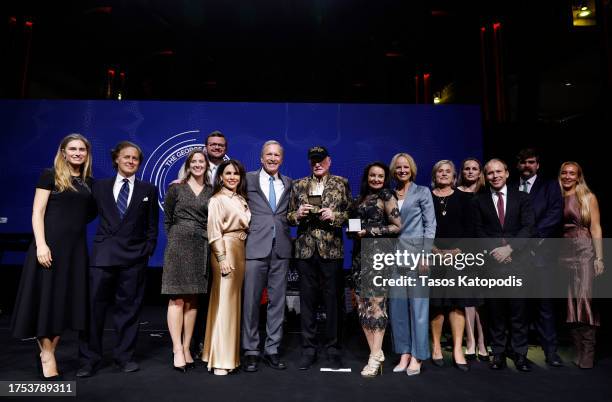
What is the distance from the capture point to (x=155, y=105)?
6098 millimetres

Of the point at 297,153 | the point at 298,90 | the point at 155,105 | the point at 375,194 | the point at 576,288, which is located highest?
the point at 298,90

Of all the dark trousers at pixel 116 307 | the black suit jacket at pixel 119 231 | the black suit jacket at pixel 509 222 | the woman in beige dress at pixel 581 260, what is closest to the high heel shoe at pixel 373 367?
the black suit jacket at pixel 509 222

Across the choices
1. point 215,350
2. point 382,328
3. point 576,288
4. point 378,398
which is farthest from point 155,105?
point 576,288

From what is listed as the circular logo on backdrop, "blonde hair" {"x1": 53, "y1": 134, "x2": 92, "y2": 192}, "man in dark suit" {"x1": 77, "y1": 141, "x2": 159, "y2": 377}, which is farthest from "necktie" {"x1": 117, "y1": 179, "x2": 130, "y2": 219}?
the circular logo on backdrop

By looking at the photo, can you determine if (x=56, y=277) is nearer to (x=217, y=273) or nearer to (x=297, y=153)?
(x=217, y=273)

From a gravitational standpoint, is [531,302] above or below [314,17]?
below

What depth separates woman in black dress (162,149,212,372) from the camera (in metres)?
3.24

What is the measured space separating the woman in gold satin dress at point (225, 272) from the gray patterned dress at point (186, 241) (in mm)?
141

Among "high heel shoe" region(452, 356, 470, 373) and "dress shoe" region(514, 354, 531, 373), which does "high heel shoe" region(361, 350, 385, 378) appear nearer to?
"high heel shoe" region(452, 356, 470, 373)

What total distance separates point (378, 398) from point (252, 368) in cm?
99

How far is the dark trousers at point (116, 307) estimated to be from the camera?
316 cm

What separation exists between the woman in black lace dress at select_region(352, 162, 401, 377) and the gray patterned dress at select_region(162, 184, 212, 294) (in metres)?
1.19

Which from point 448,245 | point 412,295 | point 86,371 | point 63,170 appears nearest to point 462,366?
point 412,295

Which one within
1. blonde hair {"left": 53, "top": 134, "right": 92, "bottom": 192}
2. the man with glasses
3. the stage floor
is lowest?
the stage floor
